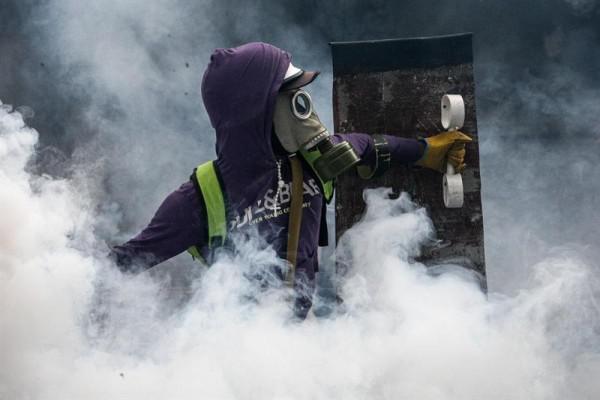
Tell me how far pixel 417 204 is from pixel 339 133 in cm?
54

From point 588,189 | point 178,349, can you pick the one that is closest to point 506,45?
point 588,189

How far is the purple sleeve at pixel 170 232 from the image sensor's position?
347cm

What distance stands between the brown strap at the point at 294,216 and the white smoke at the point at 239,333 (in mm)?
168

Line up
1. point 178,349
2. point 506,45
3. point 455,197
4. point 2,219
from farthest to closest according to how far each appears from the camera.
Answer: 1. point 506,45
2. point 455,197
3. point 178,349
4. point 2,219

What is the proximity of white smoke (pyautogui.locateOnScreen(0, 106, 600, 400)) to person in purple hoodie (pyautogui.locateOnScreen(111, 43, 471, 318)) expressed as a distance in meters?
0.15

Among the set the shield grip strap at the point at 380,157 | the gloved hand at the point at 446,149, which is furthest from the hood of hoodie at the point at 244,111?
the gloved hand at the point at 446,149

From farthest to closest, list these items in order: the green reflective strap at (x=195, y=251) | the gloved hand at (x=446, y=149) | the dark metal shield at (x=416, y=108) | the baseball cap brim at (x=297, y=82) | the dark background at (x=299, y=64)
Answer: the dark background at (x=299, y=64), the dark metal shield at (x=416, y=108), the gloved hand at (x=446, y=149), the green reflective strap at (x=195, y=251), the baseball cap brim at (x=297, y=82)

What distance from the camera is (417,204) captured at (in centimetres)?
399

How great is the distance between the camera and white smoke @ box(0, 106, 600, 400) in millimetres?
3230

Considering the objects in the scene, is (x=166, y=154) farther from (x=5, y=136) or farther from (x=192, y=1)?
(x=5, y=136)

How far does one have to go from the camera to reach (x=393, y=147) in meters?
3.81

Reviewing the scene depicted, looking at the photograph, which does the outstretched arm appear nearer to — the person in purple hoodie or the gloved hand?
the gloved hand

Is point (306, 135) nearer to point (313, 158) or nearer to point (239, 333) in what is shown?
point (313, 158)

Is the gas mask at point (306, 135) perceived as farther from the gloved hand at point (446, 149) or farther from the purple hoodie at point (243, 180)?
the gloved hand at point (446, 149)
